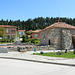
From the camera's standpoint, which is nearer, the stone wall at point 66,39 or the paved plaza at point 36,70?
the paved plaza at point 36,70

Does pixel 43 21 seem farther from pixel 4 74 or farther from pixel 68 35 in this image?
pixel 4 74

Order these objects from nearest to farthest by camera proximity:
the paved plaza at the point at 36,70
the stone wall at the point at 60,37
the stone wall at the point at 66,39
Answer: the paved plaza at the point at 36,70
the stone wall at the point at 66,39
the stone wall at the point at 60,37

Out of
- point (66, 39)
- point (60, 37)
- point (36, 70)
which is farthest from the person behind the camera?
point (60, 37)

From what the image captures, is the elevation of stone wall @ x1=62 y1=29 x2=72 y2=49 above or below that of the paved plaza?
above

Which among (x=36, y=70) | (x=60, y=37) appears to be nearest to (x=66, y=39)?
(x=60, y=37)

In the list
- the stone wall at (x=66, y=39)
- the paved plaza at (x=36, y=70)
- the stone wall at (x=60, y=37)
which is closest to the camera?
the paved plaza at (x=36, y=70)

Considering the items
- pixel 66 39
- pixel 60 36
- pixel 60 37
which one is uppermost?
pixel 60 36

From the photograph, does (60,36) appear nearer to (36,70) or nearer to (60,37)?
(60,37)

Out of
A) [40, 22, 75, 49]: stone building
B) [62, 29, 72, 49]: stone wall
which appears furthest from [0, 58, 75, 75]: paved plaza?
[40, 22, 75, 49]: stone building

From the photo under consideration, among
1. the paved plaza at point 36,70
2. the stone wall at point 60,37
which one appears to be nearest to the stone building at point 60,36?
the stone wall at point 60,37

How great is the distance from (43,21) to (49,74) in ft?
358

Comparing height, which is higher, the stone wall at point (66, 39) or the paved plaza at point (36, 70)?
the stone wall at point (66, 39)

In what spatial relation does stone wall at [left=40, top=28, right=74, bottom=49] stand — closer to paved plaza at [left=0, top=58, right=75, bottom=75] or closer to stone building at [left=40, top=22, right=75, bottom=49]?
stone building at [left=40, top=22, right=75, bottom=49]

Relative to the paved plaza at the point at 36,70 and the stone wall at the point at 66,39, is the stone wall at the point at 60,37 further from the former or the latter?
the paved plaza at the point at 36,70
